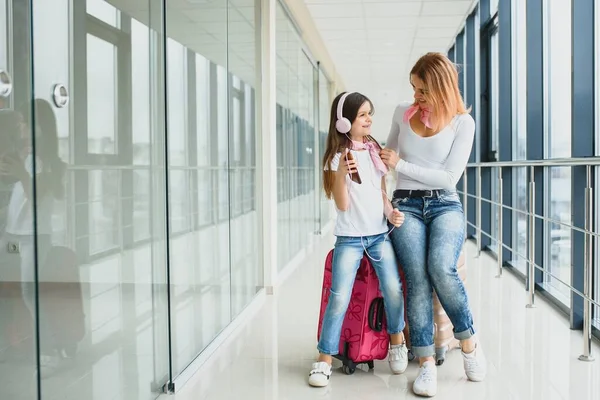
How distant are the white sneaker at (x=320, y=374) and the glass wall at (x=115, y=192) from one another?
1.84 feet

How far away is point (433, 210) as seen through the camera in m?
2.81

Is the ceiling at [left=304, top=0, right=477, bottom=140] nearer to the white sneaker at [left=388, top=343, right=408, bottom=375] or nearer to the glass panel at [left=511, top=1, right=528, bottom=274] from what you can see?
the glass panel at [left=511, top=1, right=528, bottom=274]

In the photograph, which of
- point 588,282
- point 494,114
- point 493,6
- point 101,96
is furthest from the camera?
point 494,114

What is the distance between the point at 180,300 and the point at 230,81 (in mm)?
1439

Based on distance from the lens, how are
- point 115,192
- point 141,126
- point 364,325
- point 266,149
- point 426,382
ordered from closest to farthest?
1. point 115,192
2. point 141,126
3. point 426,382
4. point 364,325
5. point 266,149

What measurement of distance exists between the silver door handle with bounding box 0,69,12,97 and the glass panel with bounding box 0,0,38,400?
0.01m

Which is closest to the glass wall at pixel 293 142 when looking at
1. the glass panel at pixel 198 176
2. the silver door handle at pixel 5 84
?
the glass panel at pixel 198 176

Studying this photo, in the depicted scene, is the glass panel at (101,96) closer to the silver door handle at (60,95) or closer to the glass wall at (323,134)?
the silver door handle at (60,95)

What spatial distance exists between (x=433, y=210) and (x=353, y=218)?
331 millimetres

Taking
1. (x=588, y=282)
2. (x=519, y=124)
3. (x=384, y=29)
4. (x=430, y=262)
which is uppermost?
(x=384, y=29)

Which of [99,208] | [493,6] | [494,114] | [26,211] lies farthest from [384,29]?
[26,211]

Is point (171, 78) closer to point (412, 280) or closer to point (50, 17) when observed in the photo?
point (50, 17)

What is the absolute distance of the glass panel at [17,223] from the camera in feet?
5.00

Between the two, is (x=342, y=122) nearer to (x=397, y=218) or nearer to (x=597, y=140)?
(x=397, y=218)
